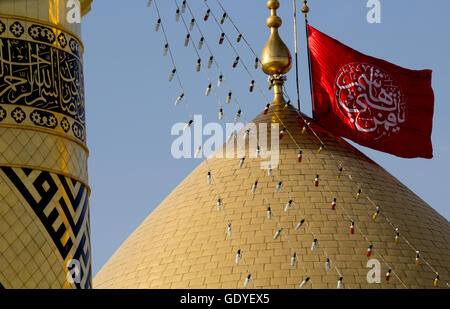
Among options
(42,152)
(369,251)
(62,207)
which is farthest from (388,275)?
(42,152)

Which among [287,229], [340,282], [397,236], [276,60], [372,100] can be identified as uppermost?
[276,60]

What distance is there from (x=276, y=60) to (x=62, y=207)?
8479 millimetres

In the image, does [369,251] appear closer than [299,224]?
Yes

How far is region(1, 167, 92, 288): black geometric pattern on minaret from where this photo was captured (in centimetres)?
1088

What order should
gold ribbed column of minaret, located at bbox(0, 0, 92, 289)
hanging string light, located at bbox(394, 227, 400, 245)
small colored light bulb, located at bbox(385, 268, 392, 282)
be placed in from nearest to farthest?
gold ribbed column of minaret, located at bbox(0, 0, 92, 289) → small colored light bulb, located at bbox(385, 268, 392, 282) → hanging string light, located at bbox(394, 227, 400, 245)

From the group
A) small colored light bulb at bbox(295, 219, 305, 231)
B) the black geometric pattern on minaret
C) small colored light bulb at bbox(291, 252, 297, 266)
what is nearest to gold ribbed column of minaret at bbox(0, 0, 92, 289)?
the black geometric pattern on minaret

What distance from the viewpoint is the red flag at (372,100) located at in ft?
57.5

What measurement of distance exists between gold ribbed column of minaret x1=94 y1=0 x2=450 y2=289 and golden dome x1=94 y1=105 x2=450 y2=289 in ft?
0.04

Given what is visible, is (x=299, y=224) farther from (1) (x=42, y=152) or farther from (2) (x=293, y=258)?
(1) (x=42, y=152)

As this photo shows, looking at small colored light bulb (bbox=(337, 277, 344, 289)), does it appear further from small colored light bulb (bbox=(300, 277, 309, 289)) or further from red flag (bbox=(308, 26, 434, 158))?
red flag (bbox=(308, 26, 434, 158))

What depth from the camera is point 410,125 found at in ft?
57.7

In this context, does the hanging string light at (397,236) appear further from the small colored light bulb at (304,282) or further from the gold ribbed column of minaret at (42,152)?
the gold ribbed column of minaret at (42,152)

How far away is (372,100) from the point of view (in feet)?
57.4
